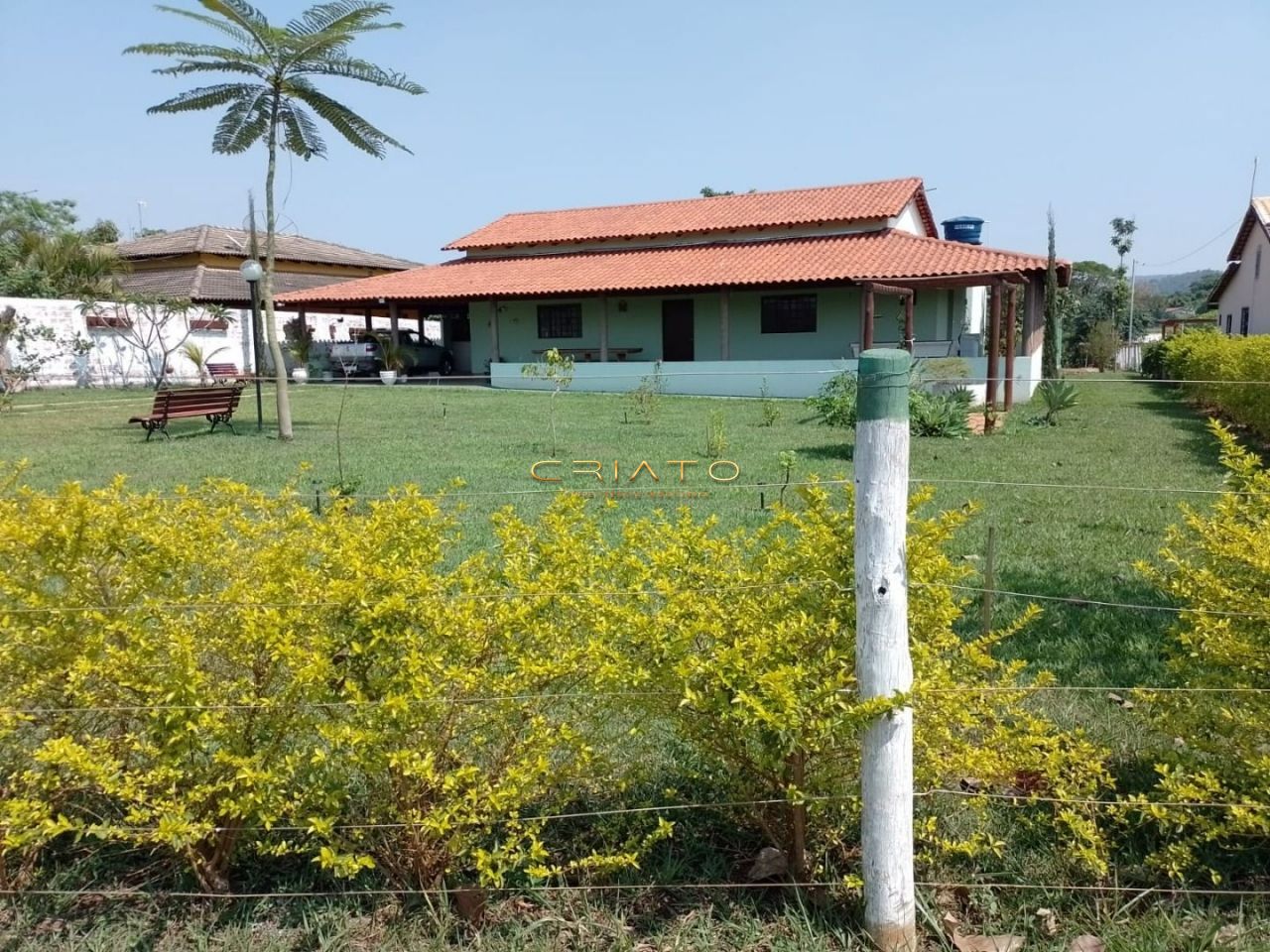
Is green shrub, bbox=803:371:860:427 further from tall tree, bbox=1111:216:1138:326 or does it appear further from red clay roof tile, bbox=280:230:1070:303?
tall tree, bbox=1111:216:1138:326

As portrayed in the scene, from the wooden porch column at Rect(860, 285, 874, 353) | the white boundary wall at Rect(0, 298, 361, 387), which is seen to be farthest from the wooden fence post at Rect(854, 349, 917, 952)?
the white boundary wall at Rect(0, 298, 361, 387)

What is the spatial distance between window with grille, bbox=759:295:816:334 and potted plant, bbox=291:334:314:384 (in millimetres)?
12796

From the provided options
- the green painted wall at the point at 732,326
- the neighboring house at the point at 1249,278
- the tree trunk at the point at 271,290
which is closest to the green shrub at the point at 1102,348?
the neighboring house at the point at 1249,278

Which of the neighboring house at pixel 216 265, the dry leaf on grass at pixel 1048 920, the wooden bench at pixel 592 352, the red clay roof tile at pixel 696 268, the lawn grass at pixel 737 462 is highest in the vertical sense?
the neighboring house at pixel 216 265

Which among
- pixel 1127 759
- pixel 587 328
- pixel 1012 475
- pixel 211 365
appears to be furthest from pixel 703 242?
pixel 1127 759

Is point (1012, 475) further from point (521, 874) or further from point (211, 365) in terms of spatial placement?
point (211, 365)

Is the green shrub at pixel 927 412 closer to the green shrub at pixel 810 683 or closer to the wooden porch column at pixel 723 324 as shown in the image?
the wooden porch column at pixel 723 324

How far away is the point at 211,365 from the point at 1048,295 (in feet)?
82.1

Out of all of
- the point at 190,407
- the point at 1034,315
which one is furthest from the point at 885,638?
the point at 1034,315

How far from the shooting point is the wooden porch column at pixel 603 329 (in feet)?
83.0

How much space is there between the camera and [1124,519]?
741 cm

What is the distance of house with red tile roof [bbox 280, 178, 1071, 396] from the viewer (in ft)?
74.7

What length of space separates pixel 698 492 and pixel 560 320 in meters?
20.7

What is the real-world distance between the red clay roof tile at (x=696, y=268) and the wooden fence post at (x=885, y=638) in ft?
59.3
